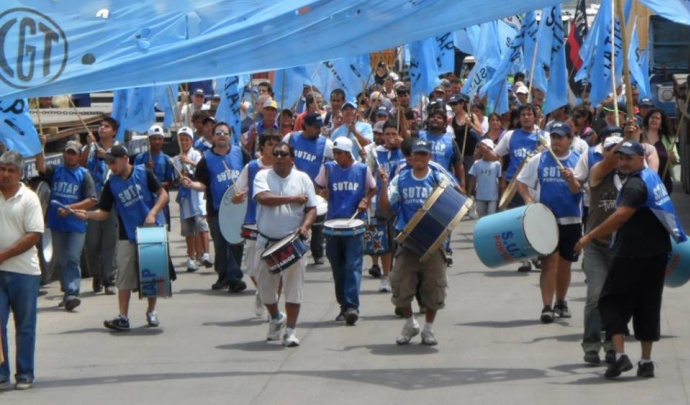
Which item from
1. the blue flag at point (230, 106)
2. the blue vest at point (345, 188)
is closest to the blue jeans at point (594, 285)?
the blue vest at point (345, 188)

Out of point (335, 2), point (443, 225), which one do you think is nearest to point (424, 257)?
point (443, 225)

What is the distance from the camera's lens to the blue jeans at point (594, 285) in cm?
1051

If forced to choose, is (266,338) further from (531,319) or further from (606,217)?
(606,217)

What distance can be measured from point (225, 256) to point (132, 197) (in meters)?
2.16

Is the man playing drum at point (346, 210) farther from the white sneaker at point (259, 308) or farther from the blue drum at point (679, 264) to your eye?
the blue drum at point (679, 264)

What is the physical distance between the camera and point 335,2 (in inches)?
385

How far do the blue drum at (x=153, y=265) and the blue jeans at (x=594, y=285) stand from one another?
3.73m

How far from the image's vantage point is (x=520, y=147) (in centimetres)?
1666

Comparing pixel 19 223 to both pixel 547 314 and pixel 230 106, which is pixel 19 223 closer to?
pixel 547 314

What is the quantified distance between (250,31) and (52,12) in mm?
1278

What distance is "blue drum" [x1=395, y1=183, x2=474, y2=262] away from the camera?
11.4 metres

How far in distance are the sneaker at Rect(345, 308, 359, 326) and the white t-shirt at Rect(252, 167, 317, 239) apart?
120 centimetres

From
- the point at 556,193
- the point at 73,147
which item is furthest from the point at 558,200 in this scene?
the point at 73,147
